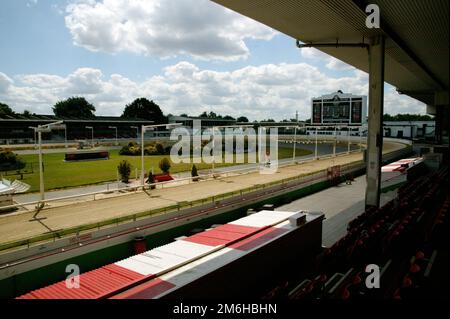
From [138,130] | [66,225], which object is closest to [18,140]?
[138,130]

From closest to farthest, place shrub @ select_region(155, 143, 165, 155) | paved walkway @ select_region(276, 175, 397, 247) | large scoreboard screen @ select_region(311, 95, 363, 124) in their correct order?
paved walkway @ select_region(276, 175, 397, 247), shrub @ select_region(155, 143, 165, 155), large scoreboard screen @ select_region(311, 95, 363, 124)

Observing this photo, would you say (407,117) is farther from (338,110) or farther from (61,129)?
(61,129)

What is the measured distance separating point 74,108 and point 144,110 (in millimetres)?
20750

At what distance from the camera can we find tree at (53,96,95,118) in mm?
96688

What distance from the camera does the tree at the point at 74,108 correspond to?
96688mm

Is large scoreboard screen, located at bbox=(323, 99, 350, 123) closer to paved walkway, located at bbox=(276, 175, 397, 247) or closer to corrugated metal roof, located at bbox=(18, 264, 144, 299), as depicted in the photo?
paved walkway, located at bbox=(276, 175, 397, 247)

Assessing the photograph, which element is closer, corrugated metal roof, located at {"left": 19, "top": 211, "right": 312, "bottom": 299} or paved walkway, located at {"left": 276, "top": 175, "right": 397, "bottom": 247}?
corrugated metal roof, located at {"left": 19, "top": 211, "right": 312, "bottom": 299}

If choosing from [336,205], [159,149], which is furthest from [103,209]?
[159,149]

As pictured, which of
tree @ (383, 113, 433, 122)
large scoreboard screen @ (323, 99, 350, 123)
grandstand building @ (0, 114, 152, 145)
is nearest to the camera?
grandstand building @ (0, 114, 152, 145)

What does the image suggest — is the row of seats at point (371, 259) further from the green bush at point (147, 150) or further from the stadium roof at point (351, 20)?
the green bush at point (147, 150)

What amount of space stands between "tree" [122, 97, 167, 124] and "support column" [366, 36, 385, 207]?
87556mm

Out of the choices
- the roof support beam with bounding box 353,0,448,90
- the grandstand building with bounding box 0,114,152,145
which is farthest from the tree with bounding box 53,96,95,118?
the roof support beam with bounding box 353,0,448,90

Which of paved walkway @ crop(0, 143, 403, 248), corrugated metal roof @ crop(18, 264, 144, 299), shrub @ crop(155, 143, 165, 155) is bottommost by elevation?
paved walkway @ crop(0, 143, 403, 248)
